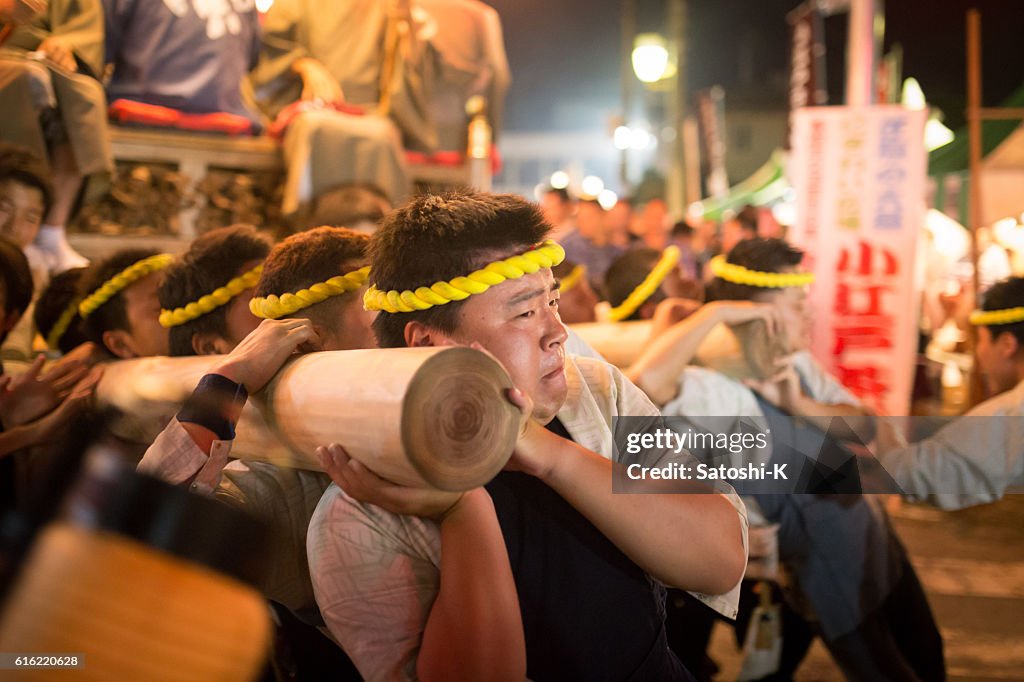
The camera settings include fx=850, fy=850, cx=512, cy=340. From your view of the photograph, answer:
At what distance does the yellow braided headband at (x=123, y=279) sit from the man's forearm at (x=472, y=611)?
4.57ft

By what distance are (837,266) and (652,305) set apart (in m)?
1.99

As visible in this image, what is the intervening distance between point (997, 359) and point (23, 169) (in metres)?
3.48

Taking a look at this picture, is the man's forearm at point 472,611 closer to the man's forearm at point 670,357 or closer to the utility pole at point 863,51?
the man's forearm at point 670,357

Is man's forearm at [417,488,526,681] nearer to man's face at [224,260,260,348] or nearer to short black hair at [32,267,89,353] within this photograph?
man's face at [224,260,260,348]

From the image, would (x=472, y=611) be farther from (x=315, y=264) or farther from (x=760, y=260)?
(x=760, y=260)

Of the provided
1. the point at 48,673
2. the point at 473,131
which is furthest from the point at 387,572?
→ the point at 473,131

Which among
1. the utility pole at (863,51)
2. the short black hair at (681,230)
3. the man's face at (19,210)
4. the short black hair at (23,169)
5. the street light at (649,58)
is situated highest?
the street light at (649,58)

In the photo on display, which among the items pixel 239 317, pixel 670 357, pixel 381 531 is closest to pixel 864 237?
pixel 670 357

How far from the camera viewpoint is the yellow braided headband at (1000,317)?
127 inches

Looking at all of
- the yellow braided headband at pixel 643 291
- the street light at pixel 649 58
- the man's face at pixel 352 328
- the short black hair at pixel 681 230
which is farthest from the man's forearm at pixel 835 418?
the street light at pixel 649 58

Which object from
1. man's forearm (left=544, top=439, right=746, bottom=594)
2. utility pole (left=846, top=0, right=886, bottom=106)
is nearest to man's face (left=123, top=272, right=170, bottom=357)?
man's forearm (left=544, top=439, right=746, bottom=594)

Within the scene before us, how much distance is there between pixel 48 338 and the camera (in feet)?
8.82

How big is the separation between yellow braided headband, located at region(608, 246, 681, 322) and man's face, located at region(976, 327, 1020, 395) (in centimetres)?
128

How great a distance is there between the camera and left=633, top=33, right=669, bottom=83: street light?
14.2m
